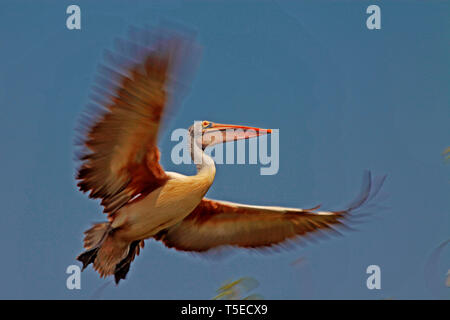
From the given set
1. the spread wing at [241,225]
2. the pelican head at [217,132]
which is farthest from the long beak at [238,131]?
the spread wing at [241,225]

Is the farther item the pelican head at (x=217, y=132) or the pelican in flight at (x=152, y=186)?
the pelican head at (x=217, y=132)

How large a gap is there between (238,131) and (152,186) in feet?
3.67

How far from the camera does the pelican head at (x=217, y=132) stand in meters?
6.91

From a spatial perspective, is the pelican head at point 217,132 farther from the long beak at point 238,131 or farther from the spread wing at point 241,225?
the spread wing at point 241,225

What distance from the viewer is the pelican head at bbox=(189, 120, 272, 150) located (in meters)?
6.91

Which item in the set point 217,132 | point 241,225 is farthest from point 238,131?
point 241,225

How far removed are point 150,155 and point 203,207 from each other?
1.36 meters

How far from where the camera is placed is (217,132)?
7.00m

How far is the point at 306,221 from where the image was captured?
7602mm

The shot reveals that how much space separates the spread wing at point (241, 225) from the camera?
7.45 m

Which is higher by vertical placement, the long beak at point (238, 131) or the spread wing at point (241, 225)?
the long beak at point (238, 131)

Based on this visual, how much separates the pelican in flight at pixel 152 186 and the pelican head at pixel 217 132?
10 mm

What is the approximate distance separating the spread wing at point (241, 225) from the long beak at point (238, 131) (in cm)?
80
